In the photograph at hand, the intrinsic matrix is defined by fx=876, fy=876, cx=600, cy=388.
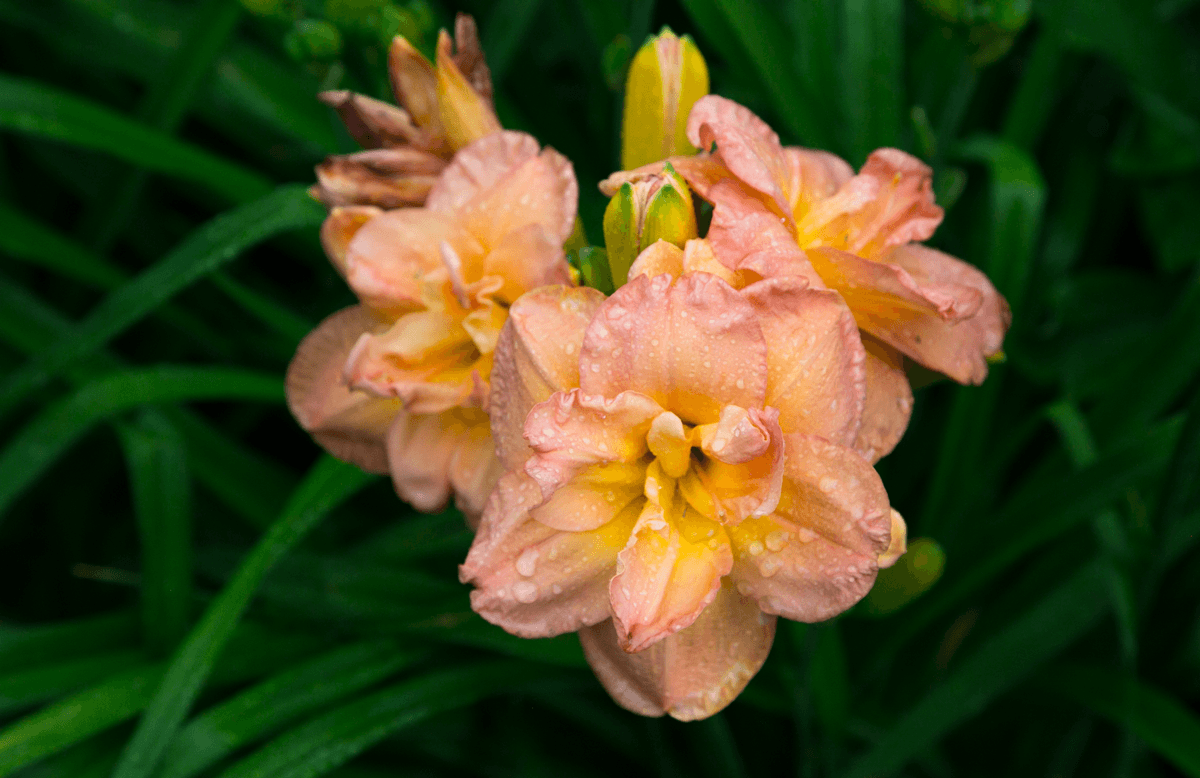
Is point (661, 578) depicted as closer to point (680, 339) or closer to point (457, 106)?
point (680, 339)

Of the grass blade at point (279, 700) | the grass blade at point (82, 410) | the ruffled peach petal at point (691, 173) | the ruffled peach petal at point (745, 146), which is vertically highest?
the ruffled peach petal at point (745, 146)

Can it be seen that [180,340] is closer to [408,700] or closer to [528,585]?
[408,700]

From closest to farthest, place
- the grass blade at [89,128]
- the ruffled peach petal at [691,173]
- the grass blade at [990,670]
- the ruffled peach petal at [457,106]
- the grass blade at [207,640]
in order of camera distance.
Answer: the ruffled peach petal at [691,173] < the ruffled peach petal at [457,106] < the grass blade at [207,640] < the grass blade at [990,670] < the grass blade at [89,128]

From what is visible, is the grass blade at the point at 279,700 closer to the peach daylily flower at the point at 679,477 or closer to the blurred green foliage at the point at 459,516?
the blurred green foliage at the point at 459,516

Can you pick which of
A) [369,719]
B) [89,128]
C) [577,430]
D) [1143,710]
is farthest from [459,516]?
[1143,710]

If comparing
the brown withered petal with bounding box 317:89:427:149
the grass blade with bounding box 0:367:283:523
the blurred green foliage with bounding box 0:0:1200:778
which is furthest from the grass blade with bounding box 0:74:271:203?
the brown withered petal with bounding box 317:89:427:149

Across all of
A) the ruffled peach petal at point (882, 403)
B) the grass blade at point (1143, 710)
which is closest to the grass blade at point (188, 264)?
the ruffled peach petal at point (882, 403)

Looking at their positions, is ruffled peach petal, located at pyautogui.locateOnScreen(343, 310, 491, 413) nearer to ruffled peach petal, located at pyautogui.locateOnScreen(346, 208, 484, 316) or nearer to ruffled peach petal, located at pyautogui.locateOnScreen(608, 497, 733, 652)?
ruffled peach petal, located at pyautogui.locateOnScreen(346, 208, 484, 316)
